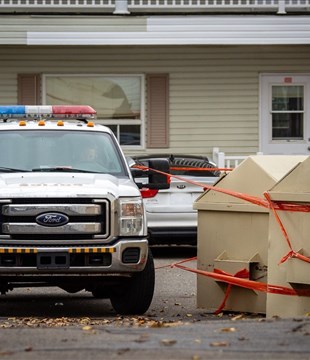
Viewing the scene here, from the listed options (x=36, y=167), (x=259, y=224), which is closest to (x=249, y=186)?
(x=259, y=224)

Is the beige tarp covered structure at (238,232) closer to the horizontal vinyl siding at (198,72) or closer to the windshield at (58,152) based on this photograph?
the windshield at (58,152)

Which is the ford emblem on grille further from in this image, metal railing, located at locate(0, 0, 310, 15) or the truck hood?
metal railing, located at locate(0, 0, 310, 15)

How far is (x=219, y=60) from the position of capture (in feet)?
71.4

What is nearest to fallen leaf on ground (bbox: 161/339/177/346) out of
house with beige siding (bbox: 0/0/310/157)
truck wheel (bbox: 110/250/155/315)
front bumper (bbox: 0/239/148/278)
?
front bumper (bbox: 0/239/148/278)

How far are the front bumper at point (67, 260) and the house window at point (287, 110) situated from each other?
1228cm

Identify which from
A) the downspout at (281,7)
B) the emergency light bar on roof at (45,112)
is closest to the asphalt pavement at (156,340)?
the emergency light bar on roof at (45,112)

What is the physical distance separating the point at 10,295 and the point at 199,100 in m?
9.77

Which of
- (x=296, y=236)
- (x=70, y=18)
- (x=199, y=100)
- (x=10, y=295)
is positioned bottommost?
(x=10, y=295)

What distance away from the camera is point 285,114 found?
21969mm

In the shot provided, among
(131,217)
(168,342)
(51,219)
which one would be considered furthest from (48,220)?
(168,342)

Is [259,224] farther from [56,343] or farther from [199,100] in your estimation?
[199,100]

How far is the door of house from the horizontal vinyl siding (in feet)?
0.50

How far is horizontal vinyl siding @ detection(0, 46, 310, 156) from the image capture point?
852 inches

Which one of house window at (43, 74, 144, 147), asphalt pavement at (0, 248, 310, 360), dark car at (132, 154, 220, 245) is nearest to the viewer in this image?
asphalt pavement at (0, 248, 310, 360)
